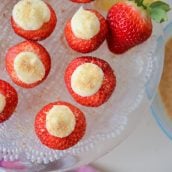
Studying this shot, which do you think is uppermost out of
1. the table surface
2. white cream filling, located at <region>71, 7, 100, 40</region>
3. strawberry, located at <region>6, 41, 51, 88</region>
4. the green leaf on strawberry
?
the green leaf on strawberry

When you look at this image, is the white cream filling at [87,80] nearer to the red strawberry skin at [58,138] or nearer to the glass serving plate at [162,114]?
the red strawberry skin at [58,138]

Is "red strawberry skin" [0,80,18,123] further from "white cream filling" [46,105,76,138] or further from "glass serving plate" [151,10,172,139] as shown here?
"glass serving plate" [151,10,172,139]

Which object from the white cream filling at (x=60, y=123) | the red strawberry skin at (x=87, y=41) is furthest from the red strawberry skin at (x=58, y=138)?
the red strawberry skin at (x=87, y=41)

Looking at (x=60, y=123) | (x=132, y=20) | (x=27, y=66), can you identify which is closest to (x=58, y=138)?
(x=60, y=123)

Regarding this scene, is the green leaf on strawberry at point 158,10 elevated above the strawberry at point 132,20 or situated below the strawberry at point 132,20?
above

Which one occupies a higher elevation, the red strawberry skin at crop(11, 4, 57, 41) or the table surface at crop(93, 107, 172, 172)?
the red strawberry skin at crop(11, 4, 57, 41)

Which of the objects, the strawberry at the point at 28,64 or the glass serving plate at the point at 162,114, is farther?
the glass serving plate at the point at 162,114

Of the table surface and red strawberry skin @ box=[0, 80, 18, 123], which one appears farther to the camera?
the table surface

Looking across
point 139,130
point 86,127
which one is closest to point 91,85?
point 86,127

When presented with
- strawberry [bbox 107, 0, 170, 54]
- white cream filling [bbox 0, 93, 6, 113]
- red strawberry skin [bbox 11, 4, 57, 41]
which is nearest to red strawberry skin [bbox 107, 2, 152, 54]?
strawberry [bbox 107, 0, 170, 54]

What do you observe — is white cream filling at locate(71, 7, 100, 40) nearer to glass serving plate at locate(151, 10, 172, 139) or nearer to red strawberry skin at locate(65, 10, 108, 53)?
red strawberry skin at locate(65, 10, 108, 53)
